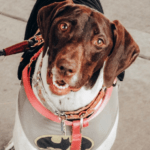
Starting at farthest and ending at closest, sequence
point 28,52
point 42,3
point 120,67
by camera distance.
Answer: point 42,3
point 28,52
point 120,67

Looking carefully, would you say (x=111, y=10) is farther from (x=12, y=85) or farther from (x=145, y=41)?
(x=12, y=85)

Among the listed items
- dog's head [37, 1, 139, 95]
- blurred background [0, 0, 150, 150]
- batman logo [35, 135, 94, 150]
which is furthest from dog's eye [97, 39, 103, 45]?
blurred background [0, 0, 150, 150]

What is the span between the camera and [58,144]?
4.92 feet

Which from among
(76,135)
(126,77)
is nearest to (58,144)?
(76,135)

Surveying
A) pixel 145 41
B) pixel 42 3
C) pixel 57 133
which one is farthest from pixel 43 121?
pixel 145 41

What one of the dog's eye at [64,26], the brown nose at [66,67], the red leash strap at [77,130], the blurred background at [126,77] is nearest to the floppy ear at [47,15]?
the dog's eye at [64,26]

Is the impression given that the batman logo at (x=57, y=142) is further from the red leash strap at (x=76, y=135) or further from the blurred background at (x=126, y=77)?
the blurred background at (x=126, y=77)

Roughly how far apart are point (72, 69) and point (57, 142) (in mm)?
603

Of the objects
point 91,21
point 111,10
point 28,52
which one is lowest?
point 111,10

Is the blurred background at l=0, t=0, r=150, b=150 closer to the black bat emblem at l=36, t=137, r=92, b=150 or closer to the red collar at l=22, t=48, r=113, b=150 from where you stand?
the black bat emblem at l=36, t=137, r=92, b=150

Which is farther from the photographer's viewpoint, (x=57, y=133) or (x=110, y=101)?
(x=110, y=101)

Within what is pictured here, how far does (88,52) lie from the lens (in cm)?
118

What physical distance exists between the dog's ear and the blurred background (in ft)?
3.72

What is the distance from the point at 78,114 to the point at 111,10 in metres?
2.36
